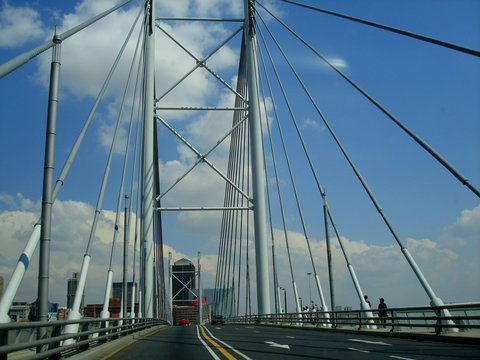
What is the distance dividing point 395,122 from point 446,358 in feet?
22.6

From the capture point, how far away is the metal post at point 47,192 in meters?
9.37

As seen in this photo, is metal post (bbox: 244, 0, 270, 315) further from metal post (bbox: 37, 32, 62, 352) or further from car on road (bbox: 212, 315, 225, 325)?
car on road (bbox: 212, 315, 225, 325)

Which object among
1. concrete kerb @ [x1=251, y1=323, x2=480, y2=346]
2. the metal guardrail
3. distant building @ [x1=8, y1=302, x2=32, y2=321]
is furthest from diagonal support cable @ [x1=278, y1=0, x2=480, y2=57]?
distant building @ [x1=8, y1=302, x2=32, y2=321]

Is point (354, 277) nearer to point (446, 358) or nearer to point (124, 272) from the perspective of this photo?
point (446, 358)

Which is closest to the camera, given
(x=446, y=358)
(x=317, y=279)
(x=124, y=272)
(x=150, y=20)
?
(x=446, y=358)

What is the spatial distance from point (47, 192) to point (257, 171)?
1854 cm

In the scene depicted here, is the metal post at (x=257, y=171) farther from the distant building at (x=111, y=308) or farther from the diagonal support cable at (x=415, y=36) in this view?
the distant building at (x=111, y=308)

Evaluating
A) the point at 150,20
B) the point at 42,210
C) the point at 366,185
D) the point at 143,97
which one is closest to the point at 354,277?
the point at 366,185

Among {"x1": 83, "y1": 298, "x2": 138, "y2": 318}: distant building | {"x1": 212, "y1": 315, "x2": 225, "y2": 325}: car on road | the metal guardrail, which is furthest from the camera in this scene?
{"x1": 83, "y1": 298, "x2": 138, "y2": 318}: distant building

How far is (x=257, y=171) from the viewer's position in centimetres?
2800

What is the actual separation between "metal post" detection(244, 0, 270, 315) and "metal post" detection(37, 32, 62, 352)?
57.5ft

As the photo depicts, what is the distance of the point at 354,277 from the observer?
19703 millimetres

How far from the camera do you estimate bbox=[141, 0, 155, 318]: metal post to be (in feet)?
82.7

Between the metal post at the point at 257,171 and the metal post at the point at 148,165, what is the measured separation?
5.40 metres
